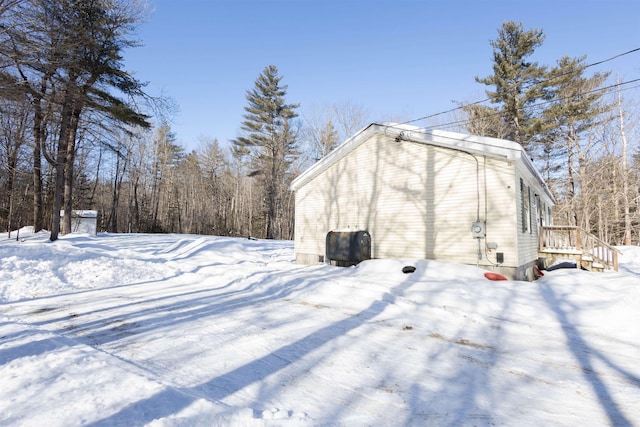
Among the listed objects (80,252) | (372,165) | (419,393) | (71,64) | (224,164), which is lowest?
(419,393)

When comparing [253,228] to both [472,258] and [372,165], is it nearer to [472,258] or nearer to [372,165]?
[372,165]

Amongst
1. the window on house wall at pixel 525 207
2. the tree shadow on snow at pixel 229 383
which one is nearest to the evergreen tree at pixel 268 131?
the window on house wall at pixel 525 207

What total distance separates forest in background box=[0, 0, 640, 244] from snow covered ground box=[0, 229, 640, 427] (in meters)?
5.30

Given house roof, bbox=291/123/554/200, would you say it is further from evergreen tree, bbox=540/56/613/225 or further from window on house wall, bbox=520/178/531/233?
evergreen tree, bbox=540/56/613/225

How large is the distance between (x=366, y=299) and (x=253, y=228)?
33795mm

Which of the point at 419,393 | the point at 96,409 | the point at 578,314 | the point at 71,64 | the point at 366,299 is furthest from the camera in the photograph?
the point at 71,64

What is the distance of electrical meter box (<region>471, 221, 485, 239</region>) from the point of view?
9.09 m

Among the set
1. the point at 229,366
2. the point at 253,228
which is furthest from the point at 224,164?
the point at 229,366

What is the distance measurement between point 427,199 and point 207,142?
34.2 m

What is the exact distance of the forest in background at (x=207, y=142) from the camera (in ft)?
26.2

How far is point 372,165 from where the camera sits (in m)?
11.7

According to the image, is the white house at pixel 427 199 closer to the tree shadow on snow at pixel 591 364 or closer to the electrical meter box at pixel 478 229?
the electrical meter box at pixel 478 229

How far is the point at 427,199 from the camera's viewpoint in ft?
33.8

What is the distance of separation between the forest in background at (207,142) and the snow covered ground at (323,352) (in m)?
5.30
